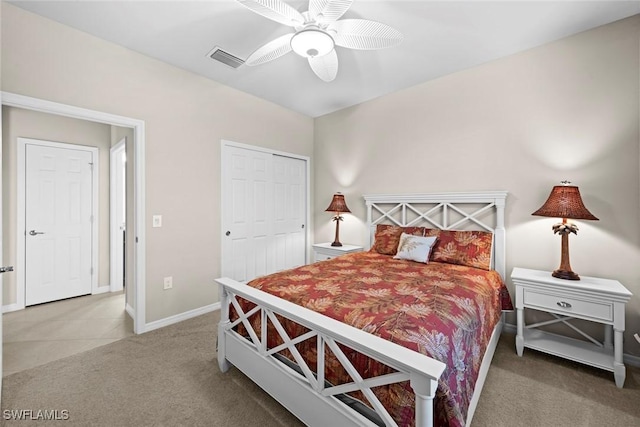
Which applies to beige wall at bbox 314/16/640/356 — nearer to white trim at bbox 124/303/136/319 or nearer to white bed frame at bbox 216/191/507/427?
white bed frame at bbox 216/191/507/427

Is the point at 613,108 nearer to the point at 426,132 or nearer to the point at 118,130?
the point at 426,132

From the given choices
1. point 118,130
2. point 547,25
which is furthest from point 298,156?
point 547,25

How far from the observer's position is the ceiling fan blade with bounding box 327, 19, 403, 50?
1.82 meters

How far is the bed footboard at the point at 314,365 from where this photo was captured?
1015 millimetres

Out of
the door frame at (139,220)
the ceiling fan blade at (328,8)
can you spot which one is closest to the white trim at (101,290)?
the door frame at (139,220)

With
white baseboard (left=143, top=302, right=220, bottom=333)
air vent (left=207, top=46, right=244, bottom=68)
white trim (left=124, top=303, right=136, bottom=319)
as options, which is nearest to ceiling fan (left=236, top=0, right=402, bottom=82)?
air vent (left=207, top=46, right=244, bottom=68)

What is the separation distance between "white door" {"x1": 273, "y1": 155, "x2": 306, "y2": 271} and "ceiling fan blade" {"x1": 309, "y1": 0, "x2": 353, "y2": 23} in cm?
233

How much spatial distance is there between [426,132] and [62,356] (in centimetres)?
411

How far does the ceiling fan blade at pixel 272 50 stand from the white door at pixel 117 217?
2813mm

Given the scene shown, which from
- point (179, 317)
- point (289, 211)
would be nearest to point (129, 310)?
point (179, 317)

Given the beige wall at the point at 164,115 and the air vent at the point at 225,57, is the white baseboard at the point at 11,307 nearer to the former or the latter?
the beige wall at the point at 164,115

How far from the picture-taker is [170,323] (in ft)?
9.52

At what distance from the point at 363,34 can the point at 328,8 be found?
1.07 ft

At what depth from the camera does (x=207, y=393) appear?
1.83 metres
